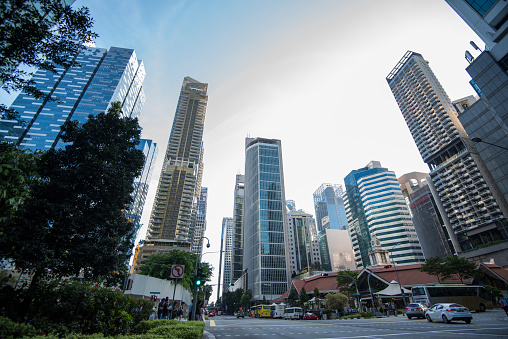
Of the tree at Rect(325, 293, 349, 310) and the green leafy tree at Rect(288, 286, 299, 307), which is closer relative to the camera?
the tree at Rect(325, 293, 349, 310)

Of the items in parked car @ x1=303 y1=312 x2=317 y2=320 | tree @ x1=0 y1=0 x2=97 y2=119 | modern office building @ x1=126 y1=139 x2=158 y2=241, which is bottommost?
parked car @ x1=303 y1=312 x2=317 y2=320

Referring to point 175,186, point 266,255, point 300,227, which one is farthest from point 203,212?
point 266,255

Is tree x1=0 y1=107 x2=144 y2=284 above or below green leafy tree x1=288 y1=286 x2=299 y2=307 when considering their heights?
above

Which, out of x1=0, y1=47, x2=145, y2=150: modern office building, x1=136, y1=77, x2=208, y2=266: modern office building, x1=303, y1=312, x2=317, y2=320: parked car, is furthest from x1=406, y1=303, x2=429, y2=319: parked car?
x1=0, y1=47, x2=145, y2=150: modern office building

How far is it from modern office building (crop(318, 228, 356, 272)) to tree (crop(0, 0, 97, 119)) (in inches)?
6393

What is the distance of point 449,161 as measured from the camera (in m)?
96.4

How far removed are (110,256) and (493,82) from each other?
2047 inches

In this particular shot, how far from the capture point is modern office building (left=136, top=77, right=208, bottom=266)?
95175 millimetres

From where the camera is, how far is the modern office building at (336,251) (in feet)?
495

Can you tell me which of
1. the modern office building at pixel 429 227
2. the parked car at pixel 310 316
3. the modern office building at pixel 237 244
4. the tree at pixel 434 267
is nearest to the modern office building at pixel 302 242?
the modern office building at pixel 237 244

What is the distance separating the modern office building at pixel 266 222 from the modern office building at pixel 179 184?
2871 centimetres

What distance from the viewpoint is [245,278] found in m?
118

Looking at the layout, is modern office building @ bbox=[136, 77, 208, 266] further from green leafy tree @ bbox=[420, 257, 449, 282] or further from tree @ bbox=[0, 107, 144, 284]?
tree @ bbox=[0, 107, 144, 284]

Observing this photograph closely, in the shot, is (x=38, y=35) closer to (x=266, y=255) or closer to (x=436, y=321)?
(x=436, y=321)
